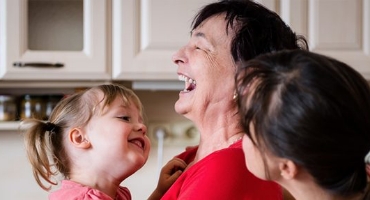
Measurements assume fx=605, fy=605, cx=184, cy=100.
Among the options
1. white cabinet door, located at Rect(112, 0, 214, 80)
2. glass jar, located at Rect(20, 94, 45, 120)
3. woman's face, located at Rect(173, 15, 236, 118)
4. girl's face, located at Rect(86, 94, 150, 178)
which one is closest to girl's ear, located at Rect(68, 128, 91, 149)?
girl's face, located at Rect(86, 94, 150, 178)

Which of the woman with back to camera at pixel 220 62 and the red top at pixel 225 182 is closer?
the red top at pixel 225 182

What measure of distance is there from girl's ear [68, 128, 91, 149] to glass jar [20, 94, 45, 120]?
0.91 m

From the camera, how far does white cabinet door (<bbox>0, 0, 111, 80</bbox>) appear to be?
201cm

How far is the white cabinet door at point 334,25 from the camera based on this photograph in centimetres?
→ 212

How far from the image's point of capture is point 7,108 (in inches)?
85.4

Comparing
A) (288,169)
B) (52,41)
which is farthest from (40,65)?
(288,169)

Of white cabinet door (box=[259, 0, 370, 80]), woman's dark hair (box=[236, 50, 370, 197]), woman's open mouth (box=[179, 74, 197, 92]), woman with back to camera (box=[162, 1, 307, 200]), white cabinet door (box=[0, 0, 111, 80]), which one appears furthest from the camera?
white cabinet door (box=[259, 0, 370, 80])

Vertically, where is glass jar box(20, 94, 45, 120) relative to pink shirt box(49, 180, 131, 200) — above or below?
above

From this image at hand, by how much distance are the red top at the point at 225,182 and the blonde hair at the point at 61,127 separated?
32 cm

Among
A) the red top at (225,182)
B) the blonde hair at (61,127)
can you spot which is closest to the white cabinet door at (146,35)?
the blonde hair at (61,127)

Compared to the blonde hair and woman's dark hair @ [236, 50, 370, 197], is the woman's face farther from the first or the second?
woman's dark hair @ [236, 50, 370, 197]

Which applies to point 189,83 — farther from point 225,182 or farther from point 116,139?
point 225,182

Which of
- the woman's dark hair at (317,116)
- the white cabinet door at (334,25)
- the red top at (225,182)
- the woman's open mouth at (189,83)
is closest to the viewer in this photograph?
the woman's dark hair at (317,116)

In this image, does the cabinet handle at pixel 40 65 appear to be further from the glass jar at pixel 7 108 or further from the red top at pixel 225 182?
the red top at pixel 225 182
